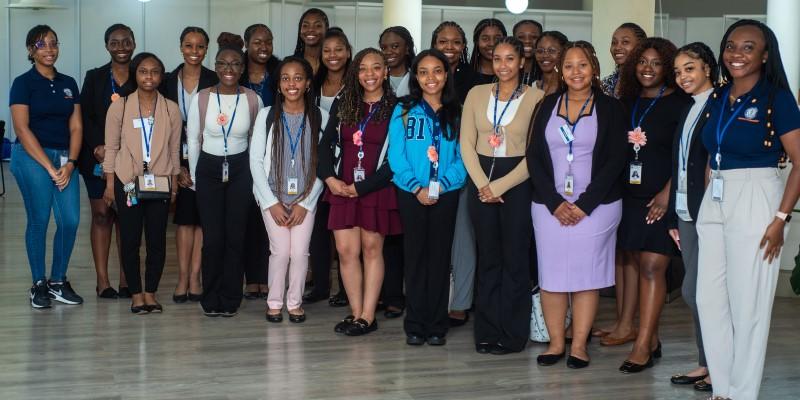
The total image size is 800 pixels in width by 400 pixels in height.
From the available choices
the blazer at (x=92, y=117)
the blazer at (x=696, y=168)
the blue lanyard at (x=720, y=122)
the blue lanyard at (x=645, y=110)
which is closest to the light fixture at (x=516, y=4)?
the blazer at (x=92, y=117)

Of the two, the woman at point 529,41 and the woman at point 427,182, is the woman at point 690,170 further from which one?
the woman at point 529,41

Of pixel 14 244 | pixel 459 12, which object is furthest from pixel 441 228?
pixel 459 12

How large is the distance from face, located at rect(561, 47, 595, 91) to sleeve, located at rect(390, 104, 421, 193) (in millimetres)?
987

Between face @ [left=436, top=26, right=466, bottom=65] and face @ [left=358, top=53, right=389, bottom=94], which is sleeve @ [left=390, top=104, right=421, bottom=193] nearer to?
face @ [left=358, top=53, right=389, bottom=94]

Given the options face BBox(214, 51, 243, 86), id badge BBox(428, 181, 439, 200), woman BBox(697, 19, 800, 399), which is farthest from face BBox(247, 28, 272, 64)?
woman BBox(697, 19, 800, 399)

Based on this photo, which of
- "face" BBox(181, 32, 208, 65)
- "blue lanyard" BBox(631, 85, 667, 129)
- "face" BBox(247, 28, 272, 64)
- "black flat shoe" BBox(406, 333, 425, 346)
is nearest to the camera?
"blue lanyard" BBox(631, 85, 667, 129)

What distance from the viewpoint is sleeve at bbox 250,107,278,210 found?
620 centimetres

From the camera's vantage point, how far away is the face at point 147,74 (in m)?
6.35

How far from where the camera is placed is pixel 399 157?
18.7 ft

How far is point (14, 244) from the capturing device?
9.60m

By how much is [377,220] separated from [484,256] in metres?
0.70

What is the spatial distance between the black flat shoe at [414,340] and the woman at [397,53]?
1632 mm

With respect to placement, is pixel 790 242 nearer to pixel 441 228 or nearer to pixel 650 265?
pixel 650 265

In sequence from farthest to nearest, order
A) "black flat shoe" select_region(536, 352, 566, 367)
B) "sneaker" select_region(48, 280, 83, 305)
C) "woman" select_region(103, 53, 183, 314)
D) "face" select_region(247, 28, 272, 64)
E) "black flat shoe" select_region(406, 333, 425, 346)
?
"face" select_region(247, 28, 272, 64) → "sneaker" select_region(48, 280, 83, 305) → "woman" select_region(103, 53, 183, 314) → "black flat shoe" select_region(406, 333, 425, 346) → "black flat shoe" select_region(536, 352, 566, 367)
